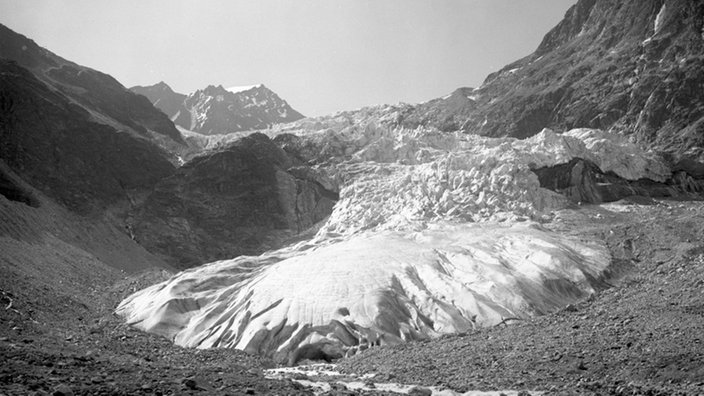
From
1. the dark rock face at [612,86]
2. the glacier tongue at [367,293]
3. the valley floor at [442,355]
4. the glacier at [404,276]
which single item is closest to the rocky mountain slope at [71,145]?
the glacier at [404,276]

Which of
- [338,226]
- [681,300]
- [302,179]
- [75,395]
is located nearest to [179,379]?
[75,395]

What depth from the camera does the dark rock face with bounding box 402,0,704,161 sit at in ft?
377

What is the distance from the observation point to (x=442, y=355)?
2833 centimetres

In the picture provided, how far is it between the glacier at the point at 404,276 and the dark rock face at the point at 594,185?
19.9 ft

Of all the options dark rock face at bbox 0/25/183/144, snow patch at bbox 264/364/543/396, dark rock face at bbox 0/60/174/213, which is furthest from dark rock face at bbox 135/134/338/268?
snow patch at bbox 264/364/543/396

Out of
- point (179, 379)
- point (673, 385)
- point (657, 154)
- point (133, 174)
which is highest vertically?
point (133, 174)

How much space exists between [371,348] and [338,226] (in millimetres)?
50035

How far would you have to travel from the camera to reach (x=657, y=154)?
336 feet

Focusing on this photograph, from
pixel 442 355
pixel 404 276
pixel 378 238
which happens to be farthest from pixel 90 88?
pixel 442 355

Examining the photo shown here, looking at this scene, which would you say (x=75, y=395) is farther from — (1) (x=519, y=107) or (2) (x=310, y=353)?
(1) (x=519, y=107)

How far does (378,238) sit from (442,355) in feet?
107

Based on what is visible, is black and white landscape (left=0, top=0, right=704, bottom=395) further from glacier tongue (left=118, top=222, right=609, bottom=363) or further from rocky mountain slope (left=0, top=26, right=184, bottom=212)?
rocky mountain slope (left=0, top=26, right=184, bottom=212)

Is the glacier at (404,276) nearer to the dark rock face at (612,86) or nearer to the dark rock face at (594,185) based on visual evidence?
the dark rock face at (594,185)

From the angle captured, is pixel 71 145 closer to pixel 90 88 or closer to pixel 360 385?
pixel 90 88
